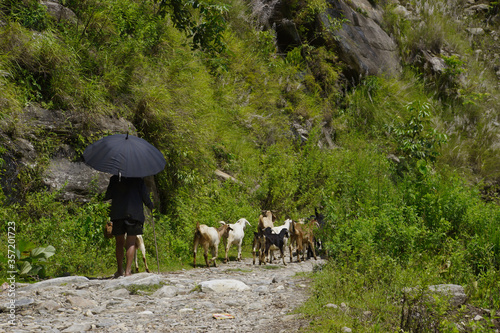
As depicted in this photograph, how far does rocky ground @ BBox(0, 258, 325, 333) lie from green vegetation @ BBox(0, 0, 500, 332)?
21.7 inches

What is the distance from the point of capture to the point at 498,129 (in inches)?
938

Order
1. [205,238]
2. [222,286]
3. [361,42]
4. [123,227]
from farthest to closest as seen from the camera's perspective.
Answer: [361,42] → [205,238] → [123,227] → [222,286]

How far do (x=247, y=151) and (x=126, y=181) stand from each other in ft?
28.1

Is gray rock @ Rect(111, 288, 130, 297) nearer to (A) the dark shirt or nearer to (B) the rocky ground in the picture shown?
(B) the rocky ground

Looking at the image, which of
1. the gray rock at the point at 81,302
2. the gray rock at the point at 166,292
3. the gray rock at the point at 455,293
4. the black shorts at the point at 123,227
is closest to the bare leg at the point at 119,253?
the black shorts at the point at 123,227

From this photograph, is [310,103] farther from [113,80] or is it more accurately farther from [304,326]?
[304,326]

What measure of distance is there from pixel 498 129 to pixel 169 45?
17493 millimetres

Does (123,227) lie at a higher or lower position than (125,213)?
lower

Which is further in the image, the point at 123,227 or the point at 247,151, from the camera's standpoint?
the point at 247,151

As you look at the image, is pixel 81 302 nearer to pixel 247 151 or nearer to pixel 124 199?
pixel 124 199

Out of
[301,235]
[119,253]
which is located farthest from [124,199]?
[301,235]

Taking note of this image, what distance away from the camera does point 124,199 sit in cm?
772

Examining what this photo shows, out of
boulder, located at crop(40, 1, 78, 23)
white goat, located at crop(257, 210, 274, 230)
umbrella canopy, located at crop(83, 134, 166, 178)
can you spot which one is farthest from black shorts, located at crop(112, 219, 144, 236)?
boulder, located at crop(40, 1, 78, 23)

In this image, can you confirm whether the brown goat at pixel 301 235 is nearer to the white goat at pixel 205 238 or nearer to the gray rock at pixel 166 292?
the white goat at pixel 205 238
